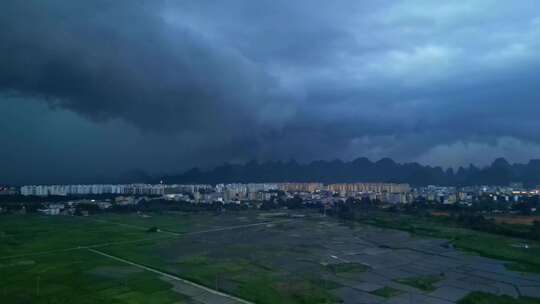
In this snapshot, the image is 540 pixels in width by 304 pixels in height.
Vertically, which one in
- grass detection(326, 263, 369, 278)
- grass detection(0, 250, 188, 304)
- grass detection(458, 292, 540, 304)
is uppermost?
grass detection(0, 250, 188, 304)

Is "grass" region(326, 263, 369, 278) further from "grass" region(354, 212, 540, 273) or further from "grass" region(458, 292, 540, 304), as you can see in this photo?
"grass" region(354, 212, 540, 273)

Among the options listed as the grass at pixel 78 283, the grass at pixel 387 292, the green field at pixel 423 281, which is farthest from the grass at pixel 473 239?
the grass at pixel 78 283

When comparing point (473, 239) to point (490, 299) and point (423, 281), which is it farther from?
point (490, 299)

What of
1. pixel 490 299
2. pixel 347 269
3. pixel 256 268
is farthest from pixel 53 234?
pixel 490 299

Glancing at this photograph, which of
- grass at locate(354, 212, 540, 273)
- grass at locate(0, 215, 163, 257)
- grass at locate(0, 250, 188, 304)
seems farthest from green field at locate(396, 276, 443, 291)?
grass at locate(0, 215, 163, 257)

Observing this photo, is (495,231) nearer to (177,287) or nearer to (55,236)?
(177,287)
